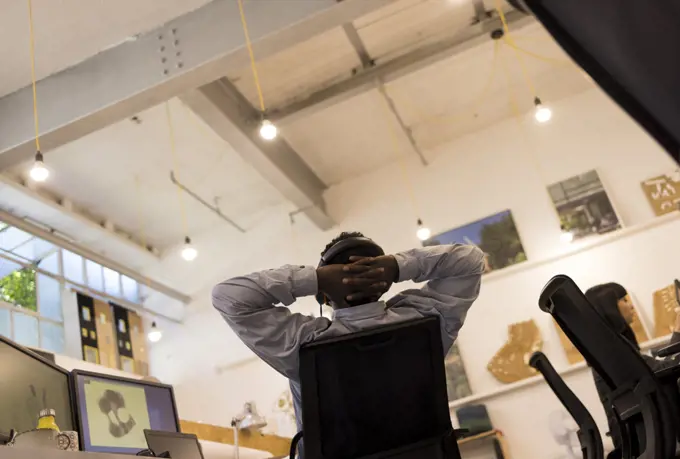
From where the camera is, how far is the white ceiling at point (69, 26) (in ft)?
15.1

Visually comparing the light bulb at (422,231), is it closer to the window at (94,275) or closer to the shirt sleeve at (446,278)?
the window at (94,275)

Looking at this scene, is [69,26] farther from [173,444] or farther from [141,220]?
[173,444]

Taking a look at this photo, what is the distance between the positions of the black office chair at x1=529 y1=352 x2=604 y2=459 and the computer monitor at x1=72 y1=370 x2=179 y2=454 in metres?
1.98

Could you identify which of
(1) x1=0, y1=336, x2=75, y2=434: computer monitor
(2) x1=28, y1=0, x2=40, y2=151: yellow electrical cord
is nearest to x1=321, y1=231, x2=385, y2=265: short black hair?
(1) x1=0, y1=336, x2=75, y2=434: computer monitor

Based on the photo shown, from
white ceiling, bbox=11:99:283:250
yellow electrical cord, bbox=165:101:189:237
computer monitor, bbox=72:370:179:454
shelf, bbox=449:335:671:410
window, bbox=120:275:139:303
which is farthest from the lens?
window, bbox=120:275:139:303

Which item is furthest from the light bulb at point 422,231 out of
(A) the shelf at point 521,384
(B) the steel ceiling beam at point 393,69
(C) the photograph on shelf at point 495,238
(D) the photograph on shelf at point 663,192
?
(D) the photograph on shelf at point 663,192

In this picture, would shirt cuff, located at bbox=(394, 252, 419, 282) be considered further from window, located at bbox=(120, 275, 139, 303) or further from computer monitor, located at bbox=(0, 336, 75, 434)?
window, located at bbox=(120, 275, 139, 303)

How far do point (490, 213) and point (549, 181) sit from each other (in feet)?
2.41

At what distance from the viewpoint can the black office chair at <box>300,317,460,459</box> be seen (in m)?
1.66

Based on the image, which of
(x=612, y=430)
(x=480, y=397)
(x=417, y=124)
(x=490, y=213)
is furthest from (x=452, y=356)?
(x=612, y=430)

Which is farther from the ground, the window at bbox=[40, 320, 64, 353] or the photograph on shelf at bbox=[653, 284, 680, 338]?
the window at bbox=[40, 320, 64, 353]

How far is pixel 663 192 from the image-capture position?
257 inches

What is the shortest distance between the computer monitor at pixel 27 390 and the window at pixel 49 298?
490 cm

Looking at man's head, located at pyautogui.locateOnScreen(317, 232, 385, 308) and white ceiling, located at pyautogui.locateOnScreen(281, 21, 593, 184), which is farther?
white ceiling, located at pyautogui.locateOnScreen(281, 21, 593, 184)
